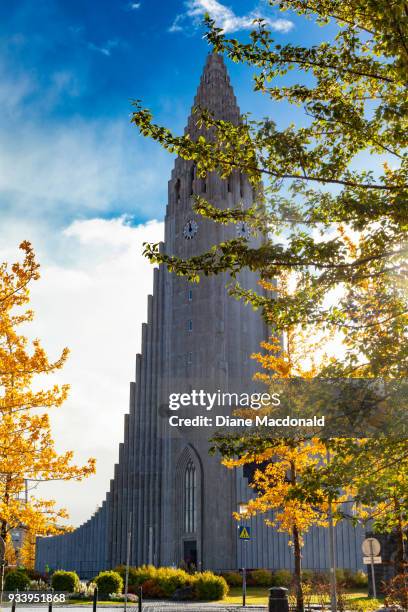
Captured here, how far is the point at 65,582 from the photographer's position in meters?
33.6

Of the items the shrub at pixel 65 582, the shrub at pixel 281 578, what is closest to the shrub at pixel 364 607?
the shrub at pixel 65 582

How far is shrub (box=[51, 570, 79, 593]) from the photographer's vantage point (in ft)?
109

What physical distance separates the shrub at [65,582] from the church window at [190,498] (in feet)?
91.5

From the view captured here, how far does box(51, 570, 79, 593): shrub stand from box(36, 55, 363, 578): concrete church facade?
2387 centimetres

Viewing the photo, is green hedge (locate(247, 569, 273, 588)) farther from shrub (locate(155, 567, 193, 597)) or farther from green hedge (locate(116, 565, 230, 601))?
shrub (locate(155, 567, 193, 597))

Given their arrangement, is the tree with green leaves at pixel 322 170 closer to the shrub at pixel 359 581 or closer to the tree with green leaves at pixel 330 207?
the tree with green leaves at pixel 330 207

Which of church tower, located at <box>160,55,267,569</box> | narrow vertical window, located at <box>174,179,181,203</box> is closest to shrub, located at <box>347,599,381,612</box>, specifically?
church tower, located at <box>160,55,267,569</box>

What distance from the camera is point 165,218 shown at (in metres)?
75.0

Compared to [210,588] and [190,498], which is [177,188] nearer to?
[190,498]

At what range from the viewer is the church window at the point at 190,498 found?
201ft

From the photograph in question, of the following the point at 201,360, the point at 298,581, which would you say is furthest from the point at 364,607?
the point at 201,360

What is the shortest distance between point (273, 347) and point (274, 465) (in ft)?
14.0

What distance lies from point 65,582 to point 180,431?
30408mm

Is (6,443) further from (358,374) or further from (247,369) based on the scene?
(247,369)
